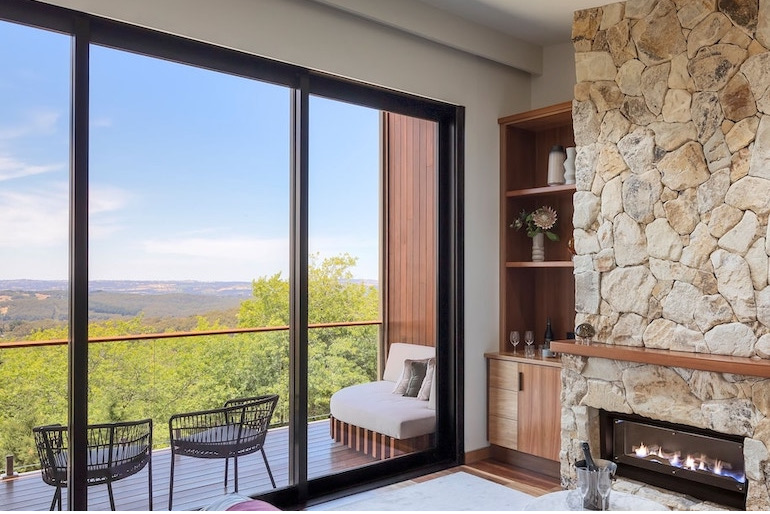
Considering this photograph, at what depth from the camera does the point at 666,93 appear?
3.66 metres

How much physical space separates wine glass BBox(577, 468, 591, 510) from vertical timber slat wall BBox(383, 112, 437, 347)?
191cm

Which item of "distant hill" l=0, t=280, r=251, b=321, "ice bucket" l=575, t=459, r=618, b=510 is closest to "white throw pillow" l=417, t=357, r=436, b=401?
"distant hill" l=0, t=280, r=251, b=321

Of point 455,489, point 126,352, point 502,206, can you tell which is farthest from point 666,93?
point 126,352

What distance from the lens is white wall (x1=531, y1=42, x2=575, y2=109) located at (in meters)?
4.75

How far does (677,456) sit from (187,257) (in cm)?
284

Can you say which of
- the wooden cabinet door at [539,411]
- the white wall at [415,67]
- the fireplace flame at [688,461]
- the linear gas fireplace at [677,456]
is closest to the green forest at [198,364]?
the white wall at [415,67]

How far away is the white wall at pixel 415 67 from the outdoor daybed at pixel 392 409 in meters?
0.30

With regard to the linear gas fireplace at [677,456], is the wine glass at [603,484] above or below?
above

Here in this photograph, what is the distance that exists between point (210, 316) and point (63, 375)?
761mm

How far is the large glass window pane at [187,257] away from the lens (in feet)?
10.3

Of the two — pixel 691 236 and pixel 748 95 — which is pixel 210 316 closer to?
pixel 691 236

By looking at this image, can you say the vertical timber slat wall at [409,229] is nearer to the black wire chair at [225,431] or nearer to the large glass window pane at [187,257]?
the large glass window pane at [187,257]

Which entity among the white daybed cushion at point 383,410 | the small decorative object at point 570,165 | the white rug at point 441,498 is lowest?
the white rug at point 441,498

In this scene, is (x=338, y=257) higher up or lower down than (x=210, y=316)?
higher up
